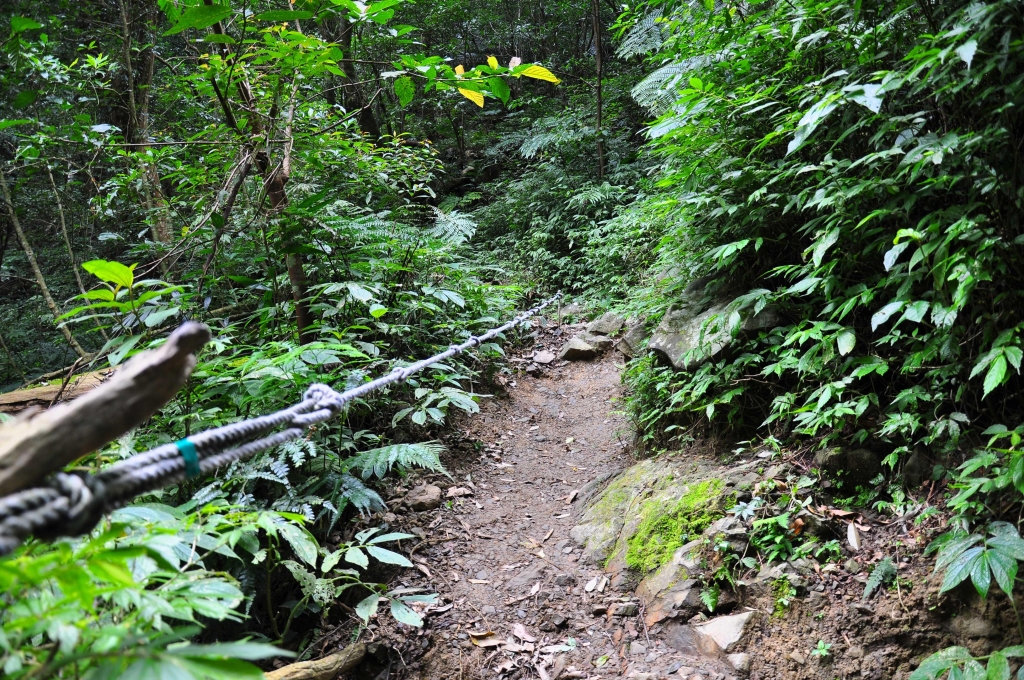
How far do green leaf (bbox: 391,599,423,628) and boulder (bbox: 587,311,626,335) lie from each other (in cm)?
506

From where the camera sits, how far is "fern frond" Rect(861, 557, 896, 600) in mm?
2268

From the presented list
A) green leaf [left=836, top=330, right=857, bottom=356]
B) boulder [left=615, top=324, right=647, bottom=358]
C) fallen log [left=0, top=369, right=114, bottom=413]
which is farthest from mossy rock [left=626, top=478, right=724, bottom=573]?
fallen log [left=0, top=369, right=114, bottom=413]

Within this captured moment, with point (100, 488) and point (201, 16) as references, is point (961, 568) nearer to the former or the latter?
point (100, 488)

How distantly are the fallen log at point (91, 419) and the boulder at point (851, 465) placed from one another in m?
2.89

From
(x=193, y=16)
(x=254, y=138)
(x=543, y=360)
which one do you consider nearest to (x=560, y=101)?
(x=543, y=360)

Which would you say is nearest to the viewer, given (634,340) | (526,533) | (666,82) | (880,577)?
(880,577)

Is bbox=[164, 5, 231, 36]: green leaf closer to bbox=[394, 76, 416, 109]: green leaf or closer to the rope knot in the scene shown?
bbox=[394, 76, 416, 109]: green leaf

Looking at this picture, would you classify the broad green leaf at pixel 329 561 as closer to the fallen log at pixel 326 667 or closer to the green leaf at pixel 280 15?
the fallen log at pixel 326 667

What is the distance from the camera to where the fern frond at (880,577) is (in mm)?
2268

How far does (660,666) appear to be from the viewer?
2406mm

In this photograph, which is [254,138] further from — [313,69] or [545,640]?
[545,640]

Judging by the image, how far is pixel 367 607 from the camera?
257 cm

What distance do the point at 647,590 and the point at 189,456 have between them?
2456 millimetres

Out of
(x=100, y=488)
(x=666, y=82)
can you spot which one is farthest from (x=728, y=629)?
(x=666, y=82)
